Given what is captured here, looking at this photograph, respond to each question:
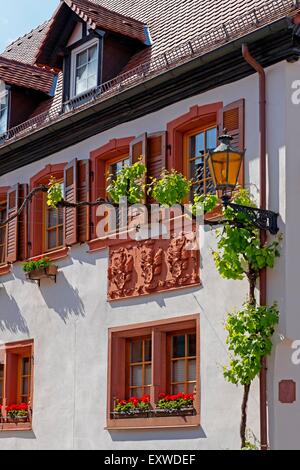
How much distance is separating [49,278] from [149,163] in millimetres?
3166

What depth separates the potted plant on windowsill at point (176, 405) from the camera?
15.3 meters

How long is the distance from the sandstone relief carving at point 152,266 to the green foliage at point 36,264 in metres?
1.84

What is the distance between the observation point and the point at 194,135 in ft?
53.6

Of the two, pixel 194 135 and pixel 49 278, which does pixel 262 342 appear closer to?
pixel 194 135

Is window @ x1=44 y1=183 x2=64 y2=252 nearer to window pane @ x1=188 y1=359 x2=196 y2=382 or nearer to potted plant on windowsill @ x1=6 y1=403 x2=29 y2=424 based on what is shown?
potted plant on windowsill @ x1=6 y1=403 x2=29 y2=424

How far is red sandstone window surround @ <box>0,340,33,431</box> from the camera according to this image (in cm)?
1919

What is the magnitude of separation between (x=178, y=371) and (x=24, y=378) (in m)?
4.44

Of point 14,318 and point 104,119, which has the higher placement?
point 104,119

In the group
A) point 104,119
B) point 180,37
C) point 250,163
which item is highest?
point 180,37

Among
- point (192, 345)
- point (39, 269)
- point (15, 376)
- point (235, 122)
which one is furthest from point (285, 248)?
point (15, 376)

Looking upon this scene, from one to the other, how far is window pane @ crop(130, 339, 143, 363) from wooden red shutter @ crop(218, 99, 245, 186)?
3.27 meters

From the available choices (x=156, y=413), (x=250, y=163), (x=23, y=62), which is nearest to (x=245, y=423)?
(x=156, y=413)

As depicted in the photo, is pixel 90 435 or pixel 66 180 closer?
pixel 90 435

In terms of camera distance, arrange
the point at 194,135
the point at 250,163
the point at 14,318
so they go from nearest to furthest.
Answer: the point at 250,163 < the point at 194,135 < the point at 14,318
